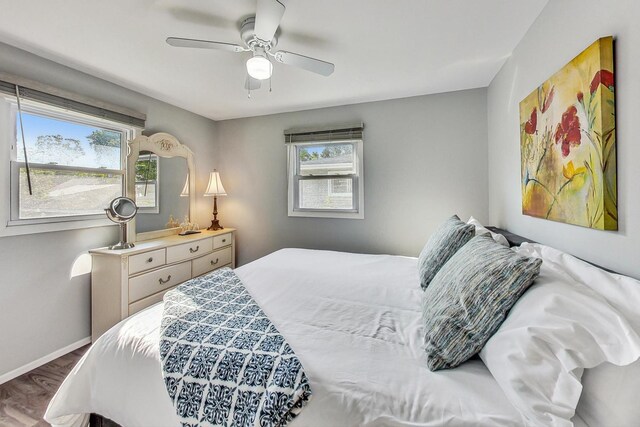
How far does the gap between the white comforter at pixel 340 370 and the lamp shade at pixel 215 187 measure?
208 cm

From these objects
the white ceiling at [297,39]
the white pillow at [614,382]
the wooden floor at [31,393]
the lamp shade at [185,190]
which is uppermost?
the white ceiling at [297,39]

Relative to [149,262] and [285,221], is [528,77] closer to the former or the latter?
[285,221]

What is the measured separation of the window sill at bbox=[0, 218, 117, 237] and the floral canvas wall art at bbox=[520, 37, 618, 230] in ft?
11.2

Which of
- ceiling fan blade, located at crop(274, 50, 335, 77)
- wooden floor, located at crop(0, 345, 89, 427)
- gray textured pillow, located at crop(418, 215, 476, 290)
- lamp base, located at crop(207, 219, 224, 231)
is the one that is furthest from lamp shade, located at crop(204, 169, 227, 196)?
gray textured pillow, located at crop(418, 215, 476, 290)

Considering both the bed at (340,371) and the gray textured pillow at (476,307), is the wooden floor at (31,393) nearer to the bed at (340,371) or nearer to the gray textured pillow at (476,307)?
the bed at (340,371)

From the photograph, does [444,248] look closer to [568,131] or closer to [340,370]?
[568,131]

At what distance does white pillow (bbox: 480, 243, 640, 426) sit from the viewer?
0.71m

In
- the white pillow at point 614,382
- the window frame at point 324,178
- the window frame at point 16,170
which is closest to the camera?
the white pillow at point 614,382

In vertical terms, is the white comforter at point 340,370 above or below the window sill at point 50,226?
below

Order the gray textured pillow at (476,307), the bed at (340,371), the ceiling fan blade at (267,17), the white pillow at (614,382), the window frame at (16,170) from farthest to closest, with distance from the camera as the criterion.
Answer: the window frame at (16,170), the ceiling fan blade at (267,17), the gray textured pillow at (476,307), the bed at (340,371), the white pillow at (614,382)

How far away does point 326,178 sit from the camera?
3.40 meters

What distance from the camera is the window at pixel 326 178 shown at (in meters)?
3.26

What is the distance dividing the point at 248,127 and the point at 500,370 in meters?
3.64

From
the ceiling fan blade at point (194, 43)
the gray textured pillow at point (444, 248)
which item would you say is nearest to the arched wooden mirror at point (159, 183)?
the ceiling fan blade at point (194, 43)
